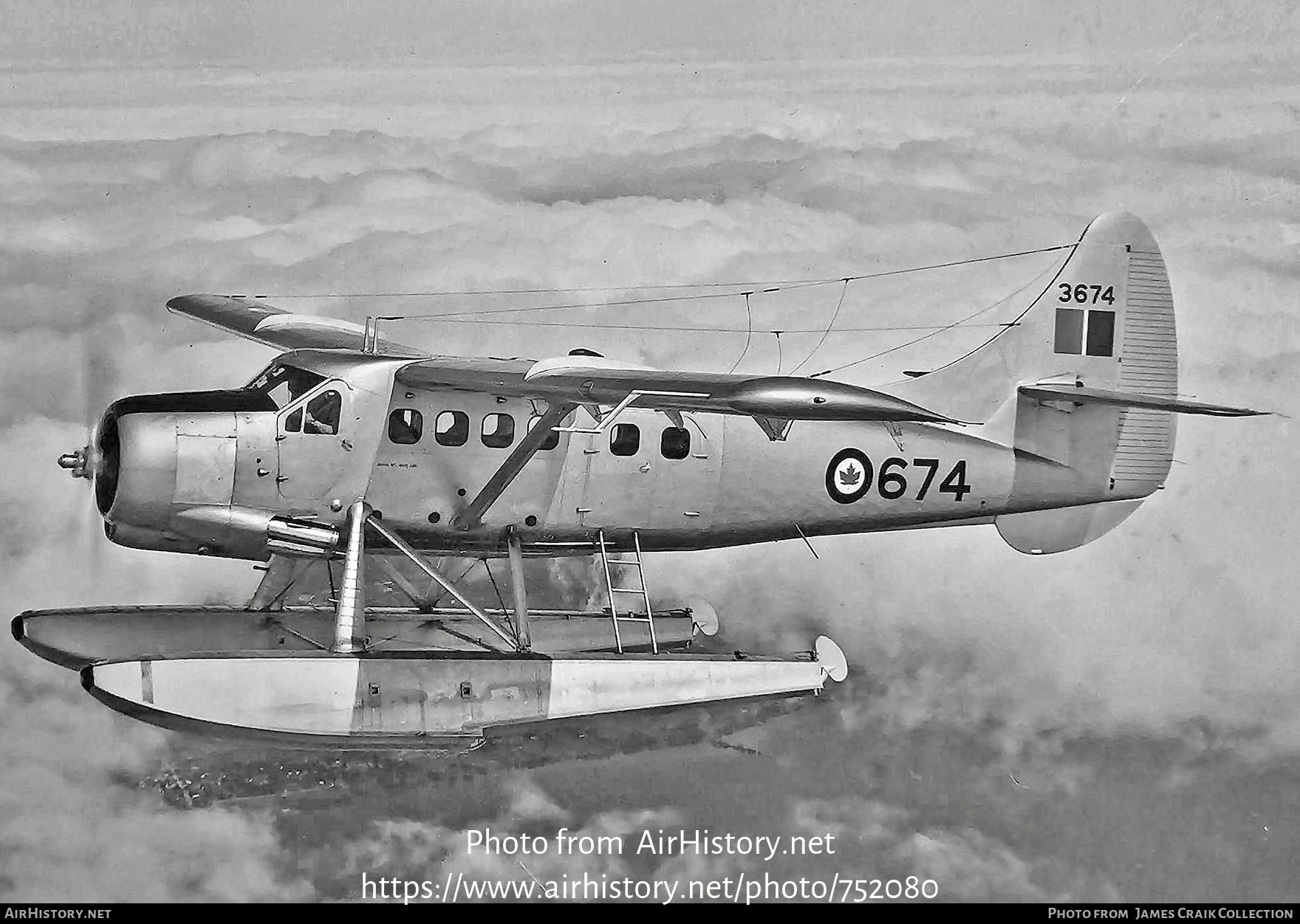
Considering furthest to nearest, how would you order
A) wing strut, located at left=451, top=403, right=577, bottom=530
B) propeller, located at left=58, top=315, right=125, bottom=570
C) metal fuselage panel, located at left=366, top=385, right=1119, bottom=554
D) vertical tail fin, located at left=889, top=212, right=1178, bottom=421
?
vertical tail fin, located at left=889, top=212, right=1178, bottom=421
metal fuselage panel, located at left=366, top=385, right=1119, bottom=554
wing strut, located at left=451, top=403, right=577, bottom=530
propeller, located at left=58, top=315, right=125, bottom=570

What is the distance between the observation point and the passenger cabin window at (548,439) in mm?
7352

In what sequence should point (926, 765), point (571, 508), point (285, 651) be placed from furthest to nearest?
point (926, 765), point (571, 508), point (285, 651)

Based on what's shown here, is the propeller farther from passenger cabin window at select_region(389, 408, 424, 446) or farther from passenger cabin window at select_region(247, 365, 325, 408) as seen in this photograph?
passenger cabin window at select_region(389, 408, 424, 446)

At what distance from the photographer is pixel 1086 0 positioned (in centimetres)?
893

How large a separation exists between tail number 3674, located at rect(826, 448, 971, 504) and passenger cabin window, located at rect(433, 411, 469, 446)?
1.87 meters

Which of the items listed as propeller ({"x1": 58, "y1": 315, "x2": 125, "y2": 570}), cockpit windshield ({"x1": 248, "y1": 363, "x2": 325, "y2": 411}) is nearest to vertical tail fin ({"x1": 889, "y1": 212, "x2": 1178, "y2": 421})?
cockpit windshield ({"x1": 248, "y1": 363, "x2": 325, "y2": 411})

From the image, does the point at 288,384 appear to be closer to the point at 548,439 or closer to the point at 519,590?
the point at 548,439

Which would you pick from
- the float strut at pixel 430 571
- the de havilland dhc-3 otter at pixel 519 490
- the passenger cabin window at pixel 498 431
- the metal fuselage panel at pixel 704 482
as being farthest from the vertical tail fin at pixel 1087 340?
the float strut at pixel 430 571

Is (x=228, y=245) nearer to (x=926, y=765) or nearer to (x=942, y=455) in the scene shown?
(x=942, y=455)

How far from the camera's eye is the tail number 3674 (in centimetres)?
770

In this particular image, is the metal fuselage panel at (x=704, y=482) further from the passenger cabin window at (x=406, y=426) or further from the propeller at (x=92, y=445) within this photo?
the propeller at (x=92, y=445)

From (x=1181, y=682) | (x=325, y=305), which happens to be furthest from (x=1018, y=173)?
(x=325, y=305)

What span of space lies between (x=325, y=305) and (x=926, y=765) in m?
4.36

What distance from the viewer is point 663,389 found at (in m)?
6.27
